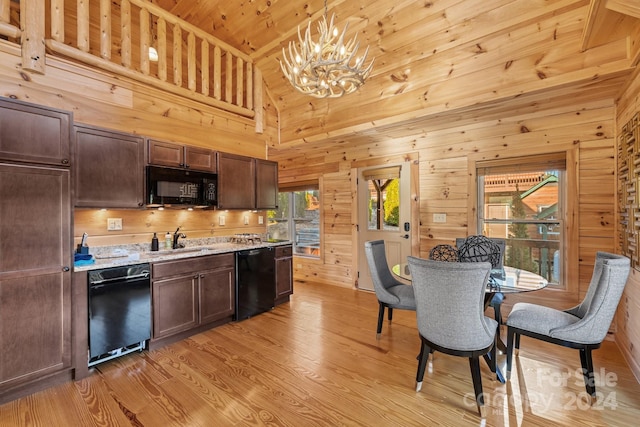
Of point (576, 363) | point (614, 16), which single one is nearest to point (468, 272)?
point (576, 363)

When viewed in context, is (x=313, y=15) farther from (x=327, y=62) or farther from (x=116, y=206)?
(x=116, y=206)

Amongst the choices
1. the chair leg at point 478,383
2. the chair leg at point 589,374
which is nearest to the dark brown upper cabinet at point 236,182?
the chair leg at point 478,383

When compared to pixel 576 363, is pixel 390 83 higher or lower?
higher

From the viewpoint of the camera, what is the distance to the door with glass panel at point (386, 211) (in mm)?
4461

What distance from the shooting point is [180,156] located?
3299mm

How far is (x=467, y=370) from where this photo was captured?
7.86ft

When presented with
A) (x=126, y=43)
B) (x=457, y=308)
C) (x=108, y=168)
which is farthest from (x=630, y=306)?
(x=126, y=43)

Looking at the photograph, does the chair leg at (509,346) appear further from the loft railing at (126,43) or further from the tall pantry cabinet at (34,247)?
the loft railing at (126,43)

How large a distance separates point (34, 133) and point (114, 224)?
47.3 inches

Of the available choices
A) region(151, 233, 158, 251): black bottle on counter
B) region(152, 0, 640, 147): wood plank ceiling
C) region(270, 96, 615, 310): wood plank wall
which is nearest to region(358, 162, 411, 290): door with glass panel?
region(270, 96, 615, 310): wood plank wall

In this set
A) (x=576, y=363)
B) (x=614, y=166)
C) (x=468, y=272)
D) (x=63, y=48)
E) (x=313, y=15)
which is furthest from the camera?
(x=313, y=15)

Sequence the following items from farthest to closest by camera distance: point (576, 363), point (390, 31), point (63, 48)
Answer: point (390, 31) → point (63, 48) → point (576, 363)

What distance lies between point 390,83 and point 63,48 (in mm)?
3531

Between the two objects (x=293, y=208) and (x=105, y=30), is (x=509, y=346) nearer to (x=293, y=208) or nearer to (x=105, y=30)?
(x=293, y=208)
